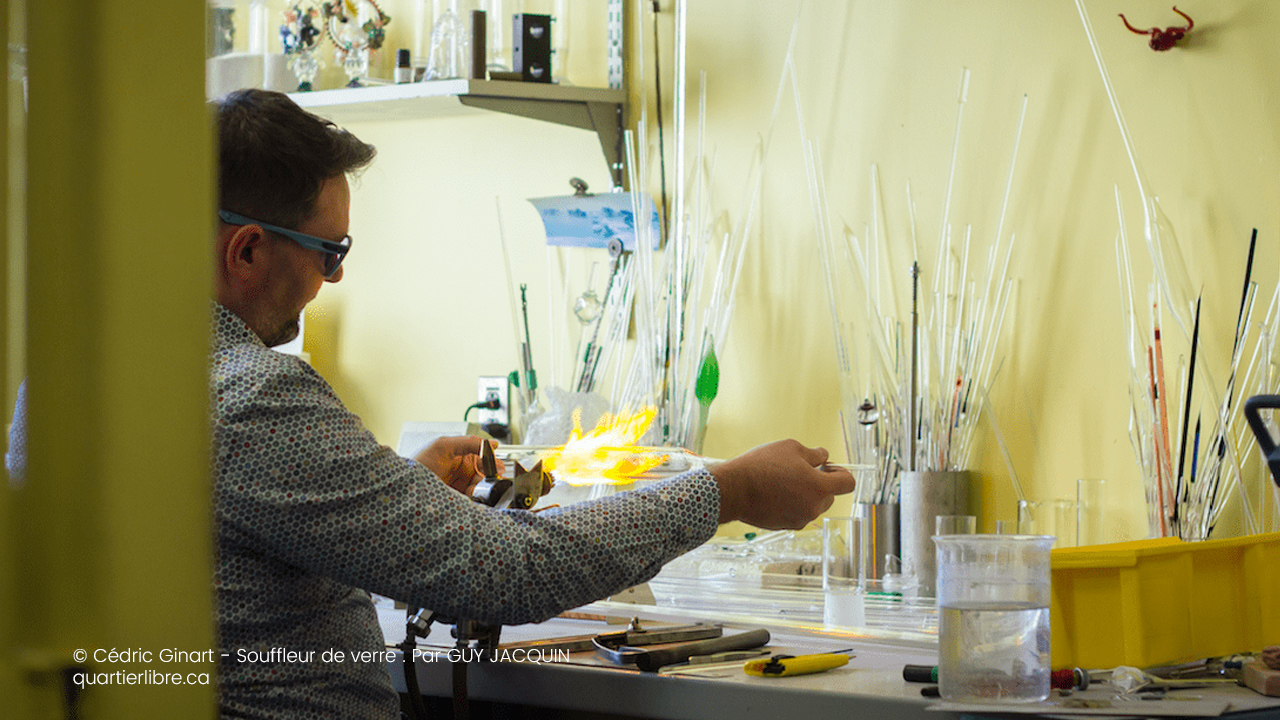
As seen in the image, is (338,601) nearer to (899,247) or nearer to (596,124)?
(899,247)

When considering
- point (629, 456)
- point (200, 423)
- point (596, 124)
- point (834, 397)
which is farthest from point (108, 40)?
point (596, 124)

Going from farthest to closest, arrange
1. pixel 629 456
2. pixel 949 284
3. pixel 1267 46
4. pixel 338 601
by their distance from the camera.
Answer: pixel 949 284 → pixel 629 456 → pixel 1267 46 → pixel 338 601

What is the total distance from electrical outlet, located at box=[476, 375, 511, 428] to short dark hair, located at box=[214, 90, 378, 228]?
1376 millimetres

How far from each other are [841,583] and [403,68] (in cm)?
149

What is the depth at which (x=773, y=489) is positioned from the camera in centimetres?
127

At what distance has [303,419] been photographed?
109 cm

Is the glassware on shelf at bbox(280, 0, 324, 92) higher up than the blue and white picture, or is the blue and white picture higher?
the glassware on shelf at bbox(280, 0, 324, 92)

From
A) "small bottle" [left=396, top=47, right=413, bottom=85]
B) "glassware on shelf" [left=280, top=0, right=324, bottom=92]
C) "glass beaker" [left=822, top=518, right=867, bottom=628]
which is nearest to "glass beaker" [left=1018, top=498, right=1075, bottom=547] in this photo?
"glass beaker" [left=822, top=518, right=867, bottom=628]

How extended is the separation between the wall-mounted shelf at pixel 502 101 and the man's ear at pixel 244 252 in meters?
1.16

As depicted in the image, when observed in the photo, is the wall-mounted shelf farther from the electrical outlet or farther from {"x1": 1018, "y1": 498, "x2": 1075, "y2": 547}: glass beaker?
{"x1": 1018, "y1": 498, "x2": 1075, "y2": 547}: glass beaker

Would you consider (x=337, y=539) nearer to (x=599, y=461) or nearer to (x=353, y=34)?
(x=599, y=461)

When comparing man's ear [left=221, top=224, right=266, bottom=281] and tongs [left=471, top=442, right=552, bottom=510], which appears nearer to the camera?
man's ear [left=221, top=224, right=266, bottom=281]

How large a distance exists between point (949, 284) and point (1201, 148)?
46 centimetres

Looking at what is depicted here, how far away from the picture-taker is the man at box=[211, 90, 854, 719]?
1.07 m
